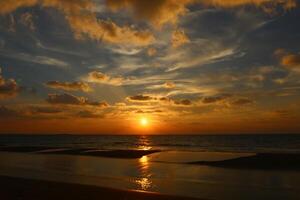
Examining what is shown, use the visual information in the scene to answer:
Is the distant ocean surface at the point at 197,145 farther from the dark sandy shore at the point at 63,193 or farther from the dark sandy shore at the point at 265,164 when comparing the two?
the dark sandy shore at the point at 63,193

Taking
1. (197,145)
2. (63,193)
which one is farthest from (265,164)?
(197,145)

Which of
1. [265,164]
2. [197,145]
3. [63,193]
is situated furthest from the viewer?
[197,145]

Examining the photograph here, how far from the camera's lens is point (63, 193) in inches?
722

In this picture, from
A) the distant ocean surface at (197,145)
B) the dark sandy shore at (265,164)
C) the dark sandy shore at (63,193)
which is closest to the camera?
the dark sandy shore at (63,193)

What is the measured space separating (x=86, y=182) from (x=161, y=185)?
525cm

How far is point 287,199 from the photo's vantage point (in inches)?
694

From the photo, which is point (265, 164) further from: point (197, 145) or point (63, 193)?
point (197, 145)

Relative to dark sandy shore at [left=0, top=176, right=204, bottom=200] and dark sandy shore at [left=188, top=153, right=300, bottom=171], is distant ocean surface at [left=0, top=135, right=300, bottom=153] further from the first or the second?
dark sandy shore at [left=0, top=176, right=204, bottom=200]

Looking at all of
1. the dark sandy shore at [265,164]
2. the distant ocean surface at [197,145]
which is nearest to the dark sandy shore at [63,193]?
the dark sandy shore at [265,164]

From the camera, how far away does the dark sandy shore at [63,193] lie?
1723cm

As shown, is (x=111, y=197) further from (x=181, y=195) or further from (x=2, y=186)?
(x=2, y=186)

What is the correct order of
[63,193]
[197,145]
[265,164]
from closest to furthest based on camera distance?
[63,193], [265,164], [197,145]

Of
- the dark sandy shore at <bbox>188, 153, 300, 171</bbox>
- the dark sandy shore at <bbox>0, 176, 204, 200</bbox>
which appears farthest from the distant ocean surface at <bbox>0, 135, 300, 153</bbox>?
the dark sandy shore at <bbox>0, 176, 204, 200</bbox>

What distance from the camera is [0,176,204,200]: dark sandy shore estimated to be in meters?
17.2
